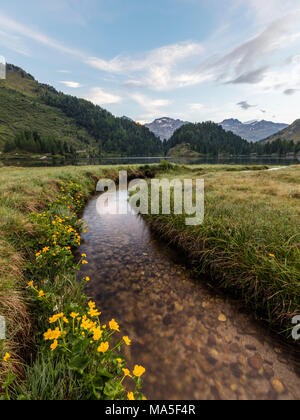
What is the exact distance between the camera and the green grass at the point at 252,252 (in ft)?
13.2

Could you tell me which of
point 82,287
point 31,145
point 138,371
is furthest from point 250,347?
point 31,145

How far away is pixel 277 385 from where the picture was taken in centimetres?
286

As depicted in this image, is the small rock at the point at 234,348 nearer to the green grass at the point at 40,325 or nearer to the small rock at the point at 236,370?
the small rock at the point at 236,370

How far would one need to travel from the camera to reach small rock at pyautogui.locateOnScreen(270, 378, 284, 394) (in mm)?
2799

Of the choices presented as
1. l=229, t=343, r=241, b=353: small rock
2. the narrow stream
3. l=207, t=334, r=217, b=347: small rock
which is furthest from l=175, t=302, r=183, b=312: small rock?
l=229, t=343, r=241, b=353: small rock

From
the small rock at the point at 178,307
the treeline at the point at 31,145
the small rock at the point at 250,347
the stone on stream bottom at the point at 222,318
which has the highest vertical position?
the treeline at the point at 31,145

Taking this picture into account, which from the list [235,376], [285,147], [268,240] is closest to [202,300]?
[235,376]

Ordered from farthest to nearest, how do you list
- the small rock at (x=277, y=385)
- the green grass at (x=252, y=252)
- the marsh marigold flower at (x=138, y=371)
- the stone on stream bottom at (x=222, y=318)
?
the stone on stream bottom at (x=222, y=318) < the green grass at (x=252, y=252) < the small rock at (x=277, y=385) < the marsh marigold flower at (x=138, y=371)

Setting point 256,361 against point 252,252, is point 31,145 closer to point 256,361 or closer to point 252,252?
point 252,252

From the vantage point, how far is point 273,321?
12.9ft

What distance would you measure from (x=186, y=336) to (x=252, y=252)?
9.28 feet

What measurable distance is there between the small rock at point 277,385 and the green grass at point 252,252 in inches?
44.2

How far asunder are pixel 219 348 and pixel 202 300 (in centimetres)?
128

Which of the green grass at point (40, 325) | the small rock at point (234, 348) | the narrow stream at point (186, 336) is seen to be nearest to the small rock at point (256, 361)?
the narrow stream at point (186, 336)
